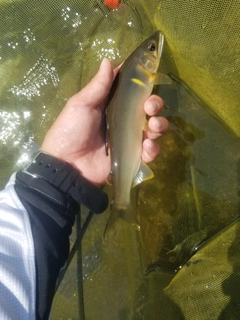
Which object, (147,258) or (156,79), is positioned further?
(147,258)

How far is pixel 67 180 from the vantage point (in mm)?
2025

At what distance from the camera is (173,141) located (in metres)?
2.54

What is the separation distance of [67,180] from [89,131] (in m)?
0.41

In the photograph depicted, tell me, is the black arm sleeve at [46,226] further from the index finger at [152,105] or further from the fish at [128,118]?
the index finger at [152,105]

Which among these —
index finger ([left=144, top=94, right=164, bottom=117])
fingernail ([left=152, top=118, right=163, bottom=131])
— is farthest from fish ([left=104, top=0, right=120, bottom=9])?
fingernail ([left=152, top=118, right=163, bottom=131])

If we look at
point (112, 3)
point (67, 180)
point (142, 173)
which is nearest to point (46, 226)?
point (67, 180)

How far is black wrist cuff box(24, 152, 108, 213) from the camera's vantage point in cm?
200

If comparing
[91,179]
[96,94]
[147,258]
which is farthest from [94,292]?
[96,94]

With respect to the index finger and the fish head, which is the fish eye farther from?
the index finger

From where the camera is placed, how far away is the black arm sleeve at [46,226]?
1.66 m

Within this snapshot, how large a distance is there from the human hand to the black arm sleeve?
1.12 ft

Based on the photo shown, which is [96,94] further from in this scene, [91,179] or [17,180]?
[17,180]

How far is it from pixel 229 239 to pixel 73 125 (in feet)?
4.31

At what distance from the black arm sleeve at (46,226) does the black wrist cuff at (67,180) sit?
4 cm
